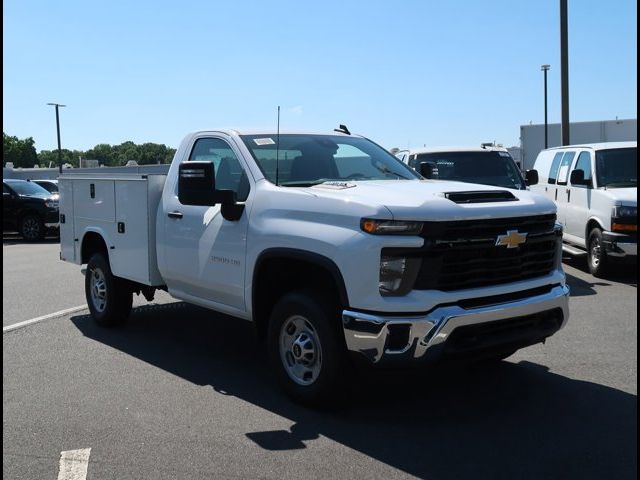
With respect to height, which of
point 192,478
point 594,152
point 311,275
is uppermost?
point 594,152

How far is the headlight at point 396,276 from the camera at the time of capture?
4254 millimetres

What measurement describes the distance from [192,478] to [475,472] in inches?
61.0

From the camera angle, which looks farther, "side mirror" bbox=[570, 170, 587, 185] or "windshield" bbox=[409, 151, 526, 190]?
"side mirror" bbox=[570, 170, 587, 185]

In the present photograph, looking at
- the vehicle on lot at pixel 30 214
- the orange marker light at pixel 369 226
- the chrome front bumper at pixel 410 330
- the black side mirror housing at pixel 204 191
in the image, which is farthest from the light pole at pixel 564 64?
the orange marker light at pixel 369 226

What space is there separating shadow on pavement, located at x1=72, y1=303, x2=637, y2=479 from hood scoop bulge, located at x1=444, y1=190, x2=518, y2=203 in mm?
1379

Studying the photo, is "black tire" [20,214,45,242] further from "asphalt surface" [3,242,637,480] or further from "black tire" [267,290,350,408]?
"black tire" [267,290,350,408]

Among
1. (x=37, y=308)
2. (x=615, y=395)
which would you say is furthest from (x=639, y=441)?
(x=37, y=308)

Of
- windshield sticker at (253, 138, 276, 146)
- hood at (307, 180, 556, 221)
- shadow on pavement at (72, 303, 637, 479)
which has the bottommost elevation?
shadow on pavement at (72, 303, 637, 479)

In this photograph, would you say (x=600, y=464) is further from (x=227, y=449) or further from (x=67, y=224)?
(x=67, y=224)

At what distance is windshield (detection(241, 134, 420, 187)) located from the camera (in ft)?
18.2

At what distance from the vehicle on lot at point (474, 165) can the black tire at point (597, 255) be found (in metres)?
1.36

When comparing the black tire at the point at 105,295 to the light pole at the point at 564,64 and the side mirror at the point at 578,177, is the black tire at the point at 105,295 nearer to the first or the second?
the side mirror at the point at 578,177

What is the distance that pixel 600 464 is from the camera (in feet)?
12.8

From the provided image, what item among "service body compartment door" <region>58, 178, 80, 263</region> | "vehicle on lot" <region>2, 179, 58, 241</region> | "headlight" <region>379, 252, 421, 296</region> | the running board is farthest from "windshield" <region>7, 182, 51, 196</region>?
"headlight" <region>379, 252, 421, 296</region>
